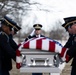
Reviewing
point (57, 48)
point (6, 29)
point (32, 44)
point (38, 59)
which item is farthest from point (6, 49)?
point (57, 48)

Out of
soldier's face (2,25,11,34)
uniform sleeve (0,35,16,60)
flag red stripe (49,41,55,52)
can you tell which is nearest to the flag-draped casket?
flag red stripe (49,41,55,52)

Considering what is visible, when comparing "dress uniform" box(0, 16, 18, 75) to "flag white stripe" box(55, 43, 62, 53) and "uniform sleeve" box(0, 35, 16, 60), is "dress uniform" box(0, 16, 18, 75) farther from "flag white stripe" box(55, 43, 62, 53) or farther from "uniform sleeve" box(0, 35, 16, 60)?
"flag white stripe" box(55, 43, 62, 53)

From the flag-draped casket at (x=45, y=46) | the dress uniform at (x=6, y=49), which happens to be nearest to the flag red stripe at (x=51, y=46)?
the flag-draped casket at (x=45, y=46)

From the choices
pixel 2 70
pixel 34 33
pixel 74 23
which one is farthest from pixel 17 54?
pixel 34 33

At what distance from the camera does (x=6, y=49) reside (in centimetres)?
566

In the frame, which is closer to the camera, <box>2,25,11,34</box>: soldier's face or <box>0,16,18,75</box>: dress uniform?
<box>0,16,18,75</box>: dress uniform

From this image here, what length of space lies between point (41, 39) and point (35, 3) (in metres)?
16.4

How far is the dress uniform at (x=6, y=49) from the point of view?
5.65m

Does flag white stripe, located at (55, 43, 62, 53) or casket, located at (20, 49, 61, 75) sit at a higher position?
flag white stripe, located at (55, 43, 62, 53)

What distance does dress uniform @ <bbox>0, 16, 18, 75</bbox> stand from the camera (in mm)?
5648

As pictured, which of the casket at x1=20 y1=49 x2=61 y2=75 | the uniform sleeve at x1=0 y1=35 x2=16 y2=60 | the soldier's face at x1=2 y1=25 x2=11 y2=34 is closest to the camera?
the casket at x1=20 y1=49 x2=61 y2=75

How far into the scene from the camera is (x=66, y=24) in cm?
579

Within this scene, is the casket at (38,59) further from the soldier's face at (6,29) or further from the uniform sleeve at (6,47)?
the soldier's face at (6,29)

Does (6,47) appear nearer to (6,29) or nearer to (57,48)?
(6,29)
